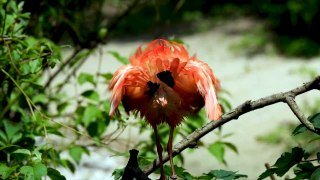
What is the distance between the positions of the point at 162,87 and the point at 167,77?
0.02 metres

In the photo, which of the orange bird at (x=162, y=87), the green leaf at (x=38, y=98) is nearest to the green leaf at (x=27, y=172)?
the orange bird at (x=162, y=87)

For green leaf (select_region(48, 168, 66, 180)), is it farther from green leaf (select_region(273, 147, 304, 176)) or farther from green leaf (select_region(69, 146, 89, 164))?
green leaf (select_region(69, 146, 89, 164))

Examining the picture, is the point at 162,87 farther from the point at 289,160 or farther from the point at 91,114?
the point at 91,114

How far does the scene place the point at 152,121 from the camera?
1.25 metres

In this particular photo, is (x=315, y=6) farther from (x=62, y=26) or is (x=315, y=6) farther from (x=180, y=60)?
(x=180, y=60)

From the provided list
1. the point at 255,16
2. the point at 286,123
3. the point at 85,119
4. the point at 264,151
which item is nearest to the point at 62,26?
the point at 85,119

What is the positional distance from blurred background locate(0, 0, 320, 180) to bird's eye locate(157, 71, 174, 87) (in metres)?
0.22

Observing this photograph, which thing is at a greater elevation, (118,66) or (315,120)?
(118,66)

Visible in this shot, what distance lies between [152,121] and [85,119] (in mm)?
907

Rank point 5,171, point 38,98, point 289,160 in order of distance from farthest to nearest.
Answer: point 38,98 → point 5,171 → point 289,160

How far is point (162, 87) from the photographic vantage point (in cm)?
124

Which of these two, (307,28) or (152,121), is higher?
(307,28)

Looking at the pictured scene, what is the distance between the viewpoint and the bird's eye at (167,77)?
1245 millimetres

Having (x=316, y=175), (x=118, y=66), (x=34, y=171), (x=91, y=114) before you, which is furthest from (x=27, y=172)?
(x=118, y=66)
